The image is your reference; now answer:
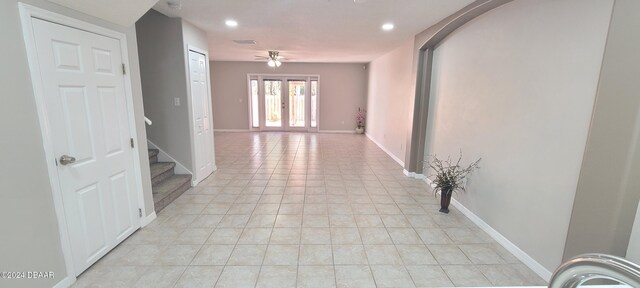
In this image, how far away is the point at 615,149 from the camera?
1.65 m

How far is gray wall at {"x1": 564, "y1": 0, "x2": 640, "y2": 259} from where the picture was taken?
1.56m

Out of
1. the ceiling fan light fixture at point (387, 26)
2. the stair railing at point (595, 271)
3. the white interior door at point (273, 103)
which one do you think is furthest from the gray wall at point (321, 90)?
the stair railing at point (595, 271)

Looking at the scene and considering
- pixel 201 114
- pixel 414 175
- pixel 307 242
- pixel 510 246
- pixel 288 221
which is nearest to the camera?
pixel 510 246

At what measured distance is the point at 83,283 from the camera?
2035mm

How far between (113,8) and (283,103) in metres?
7.41

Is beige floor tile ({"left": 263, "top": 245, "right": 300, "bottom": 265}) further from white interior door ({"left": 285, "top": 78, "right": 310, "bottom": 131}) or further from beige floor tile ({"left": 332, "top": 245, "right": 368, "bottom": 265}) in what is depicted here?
white interior door ({"left": 285, "top": 78, "right": 310, "bottom": 131})

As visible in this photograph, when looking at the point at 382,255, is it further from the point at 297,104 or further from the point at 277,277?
the point at 297,104

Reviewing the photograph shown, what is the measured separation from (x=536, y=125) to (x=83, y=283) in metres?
3.72

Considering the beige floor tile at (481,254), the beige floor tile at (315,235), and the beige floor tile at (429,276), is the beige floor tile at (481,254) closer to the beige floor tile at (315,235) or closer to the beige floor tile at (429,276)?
the beige floor tile at (429,276)

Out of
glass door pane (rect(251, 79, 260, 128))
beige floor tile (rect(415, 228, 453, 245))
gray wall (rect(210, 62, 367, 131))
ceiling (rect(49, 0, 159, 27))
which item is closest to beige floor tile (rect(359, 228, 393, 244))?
beige floor tile (rect(415, 228, 453, 245))

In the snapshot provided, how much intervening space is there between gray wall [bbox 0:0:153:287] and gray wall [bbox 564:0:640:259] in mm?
3550

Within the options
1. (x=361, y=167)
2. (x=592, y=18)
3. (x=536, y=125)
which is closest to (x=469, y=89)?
(x=536, y=125)

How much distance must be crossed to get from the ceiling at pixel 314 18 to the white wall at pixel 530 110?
0.73 metres

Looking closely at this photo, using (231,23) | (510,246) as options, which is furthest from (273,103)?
(510,246)
